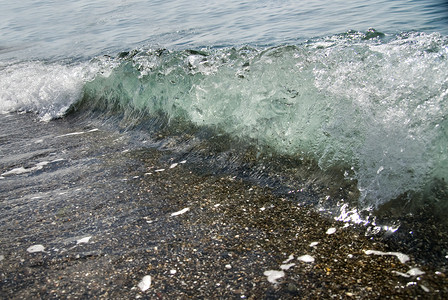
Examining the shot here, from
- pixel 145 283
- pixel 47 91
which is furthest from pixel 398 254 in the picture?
pixel 47 91

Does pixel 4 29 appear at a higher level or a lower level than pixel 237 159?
higher

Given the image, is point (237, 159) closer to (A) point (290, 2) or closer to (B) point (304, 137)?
(B) point (304, 137)

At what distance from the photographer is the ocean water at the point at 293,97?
3355 millimetres

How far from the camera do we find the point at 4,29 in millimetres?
17297

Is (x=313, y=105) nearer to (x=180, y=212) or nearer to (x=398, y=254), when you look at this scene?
(x=180, y=212)

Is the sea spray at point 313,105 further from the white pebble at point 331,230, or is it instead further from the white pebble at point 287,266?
the white pebble at point 287,266

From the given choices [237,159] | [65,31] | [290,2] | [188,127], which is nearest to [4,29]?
[65,31]

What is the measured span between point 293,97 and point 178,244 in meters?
2.25

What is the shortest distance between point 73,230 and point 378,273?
2.24 metres

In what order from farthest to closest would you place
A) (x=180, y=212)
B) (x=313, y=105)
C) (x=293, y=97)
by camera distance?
(x=293, y=97), (x=313, y=105), (x=180, y=212)

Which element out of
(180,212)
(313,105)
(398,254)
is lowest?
(398,254)

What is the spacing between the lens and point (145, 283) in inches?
102

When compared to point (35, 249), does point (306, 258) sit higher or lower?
lower

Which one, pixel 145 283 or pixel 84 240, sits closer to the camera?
pixel 145 283
